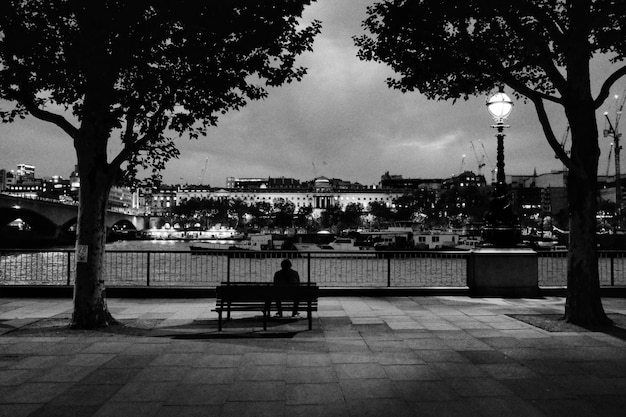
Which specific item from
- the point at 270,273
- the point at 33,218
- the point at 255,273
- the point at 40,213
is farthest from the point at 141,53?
the point at 33,218

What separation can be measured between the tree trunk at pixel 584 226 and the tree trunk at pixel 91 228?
9.54 metres

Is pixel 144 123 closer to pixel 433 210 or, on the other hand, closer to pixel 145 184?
pixel 145 184

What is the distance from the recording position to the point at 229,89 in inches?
488

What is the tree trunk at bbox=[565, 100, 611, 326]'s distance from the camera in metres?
10.8

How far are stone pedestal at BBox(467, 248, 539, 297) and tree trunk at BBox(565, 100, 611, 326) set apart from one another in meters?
4.15

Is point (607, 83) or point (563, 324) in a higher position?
point (607, 83)

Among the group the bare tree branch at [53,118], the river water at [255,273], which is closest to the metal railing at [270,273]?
the river water at [255,273]

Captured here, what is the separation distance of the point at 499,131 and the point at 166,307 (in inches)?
418

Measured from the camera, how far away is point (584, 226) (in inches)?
430

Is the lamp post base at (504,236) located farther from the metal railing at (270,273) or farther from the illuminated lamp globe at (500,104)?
the illuminated lamp globe at (500,104)

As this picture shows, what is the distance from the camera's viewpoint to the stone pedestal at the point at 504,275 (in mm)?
15242

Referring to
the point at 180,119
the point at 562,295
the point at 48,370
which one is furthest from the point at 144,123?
the point at 562,295

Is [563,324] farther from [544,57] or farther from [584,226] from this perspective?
[544,57]

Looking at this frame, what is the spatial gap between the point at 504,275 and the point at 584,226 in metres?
4.63
